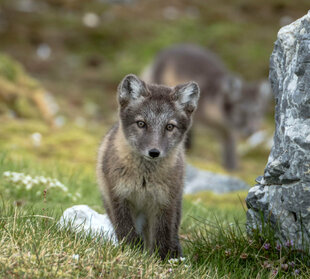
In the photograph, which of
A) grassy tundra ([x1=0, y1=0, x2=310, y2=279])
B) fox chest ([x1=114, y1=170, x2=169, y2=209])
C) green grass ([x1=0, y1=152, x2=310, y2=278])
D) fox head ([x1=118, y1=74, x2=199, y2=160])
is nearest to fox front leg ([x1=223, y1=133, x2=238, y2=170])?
grassy tundra ([x1=0, y1=0, x2=310, y2=279])

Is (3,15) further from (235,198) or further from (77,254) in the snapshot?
(77,254)

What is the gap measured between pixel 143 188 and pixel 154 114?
Result: 0.77 meters

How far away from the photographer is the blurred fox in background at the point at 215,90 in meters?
15.5

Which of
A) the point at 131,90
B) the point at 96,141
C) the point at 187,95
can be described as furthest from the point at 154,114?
the point at 96,141

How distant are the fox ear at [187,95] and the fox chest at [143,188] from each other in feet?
2.79

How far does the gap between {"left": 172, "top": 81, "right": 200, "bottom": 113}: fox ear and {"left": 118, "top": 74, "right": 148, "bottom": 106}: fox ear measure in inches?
13.8

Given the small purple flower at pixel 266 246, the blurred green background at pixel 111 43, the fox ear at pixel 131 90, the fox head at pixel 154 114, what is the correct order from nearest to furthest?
the small purple flower at pixel 266 246
the fox head at pixel 154 114
the fox ear at pixel 131 90
the blurred green background at pixel 111 43

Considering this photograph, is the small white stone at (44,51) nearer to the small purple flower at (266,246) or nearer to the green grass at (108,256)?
the green grass at (108,256)

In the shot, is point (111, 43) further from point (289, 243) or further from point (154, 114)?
point (289, 243)

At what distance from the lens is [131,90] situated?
5.71m

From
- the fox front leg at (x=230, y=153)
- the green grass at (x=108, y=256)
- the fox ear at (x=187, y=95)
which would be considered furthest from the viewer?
the fox front leg at (x=230, y=153)

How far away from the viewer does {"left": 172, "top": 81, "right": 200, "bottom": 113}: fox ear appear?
18.9ft

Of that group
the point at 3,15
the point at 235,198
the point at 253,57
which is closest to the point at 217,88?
the point at 235,198

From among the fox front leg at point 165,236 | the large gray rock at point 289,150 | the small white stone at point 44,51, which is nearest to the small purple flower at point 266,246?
the large gray rock at point 289,150
